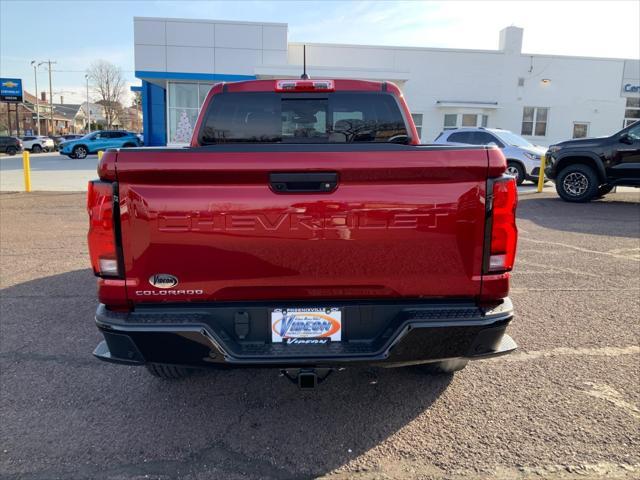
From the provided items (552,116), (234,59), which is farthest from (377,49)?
(552,116)

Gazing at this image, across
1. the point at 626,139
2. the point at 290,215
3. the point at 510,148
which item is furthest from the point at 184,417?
the point at 510,148

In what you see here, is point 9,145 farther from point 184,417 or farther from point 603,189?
point 184,417

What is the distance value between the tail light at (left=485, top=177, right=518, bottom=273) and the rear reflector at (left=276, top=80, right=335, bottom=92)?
6.10 feet

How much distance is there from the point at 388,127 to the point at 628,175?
9788mm

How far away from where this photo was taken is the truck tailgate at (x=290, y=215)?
2.36 meters

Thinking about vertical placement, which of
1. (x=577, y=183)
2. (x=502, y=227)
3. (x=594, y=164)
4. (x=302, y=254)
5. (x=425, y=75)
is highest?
(x=425, y=75)

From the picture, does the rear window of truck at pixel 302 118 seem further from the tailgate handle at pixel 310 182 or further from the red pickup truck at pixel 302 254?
the tailgate handle at pixel 310 182

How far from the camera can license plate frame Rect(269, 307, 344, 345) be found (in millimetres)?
2496

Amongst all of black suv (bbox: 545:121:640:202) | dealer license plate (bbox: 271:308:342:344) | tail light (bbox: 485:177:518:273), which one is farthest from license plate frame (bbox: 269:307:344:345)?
black suv (bbox: 545:121:640:202)

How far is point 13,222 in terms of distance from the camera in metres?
9.63

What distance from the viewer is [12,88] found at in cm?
6288

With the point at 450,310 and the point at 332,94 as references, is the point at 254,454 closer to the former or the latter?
the point at 450,310

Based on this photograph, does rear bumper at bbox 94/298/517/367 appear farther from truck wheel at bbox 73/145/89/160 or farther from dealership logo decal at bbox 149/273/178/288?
truck wheel at bbox 73/145/89/160

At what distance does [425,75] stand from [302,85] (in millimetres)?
25353
